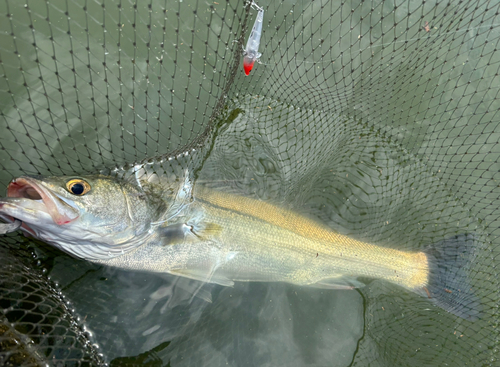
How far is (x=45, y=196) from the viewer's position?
300cm

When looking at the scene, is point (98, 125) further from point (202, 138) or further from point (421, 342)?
point (421, 342)

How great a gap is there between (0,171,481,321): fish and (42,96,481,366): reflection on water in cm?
21

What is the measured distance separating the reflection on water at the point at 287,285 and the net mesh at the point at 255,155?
0.02m

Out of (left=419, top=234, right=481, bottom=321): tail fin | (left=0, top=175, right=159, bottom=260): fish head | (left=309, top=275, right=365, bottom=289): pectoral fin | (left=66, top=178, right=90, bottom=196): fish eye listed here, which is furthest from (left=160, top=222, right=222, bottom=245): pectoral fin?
(left=419, top=234, right=481, bottom=321): tail fin

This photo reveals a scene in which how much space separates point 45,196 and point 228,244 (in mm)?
1976

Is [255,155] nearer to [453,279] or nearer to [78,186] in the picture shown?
[78,186]

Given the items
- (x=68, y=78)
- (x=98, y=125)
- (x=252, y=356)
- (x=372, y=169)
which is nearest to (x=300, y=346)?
(x=252, y=356)

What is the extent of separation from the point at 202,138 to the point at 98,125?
1.56 m

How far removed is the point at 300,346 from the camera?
4.27m

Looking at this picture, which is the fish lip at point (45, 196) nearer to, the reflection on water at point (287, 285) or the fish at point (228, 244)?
the fish at point (228, 244)

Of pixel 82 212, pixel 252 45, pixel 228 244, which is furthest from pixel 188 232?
pixel 252 45

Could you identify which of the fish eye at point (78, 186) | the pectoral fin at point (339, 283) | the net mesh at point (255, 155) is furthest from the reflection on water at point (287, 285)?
the fish eye at point (78, 186)

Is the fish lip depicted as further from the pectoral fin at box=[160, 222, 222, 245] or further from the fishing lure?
the fishing lure

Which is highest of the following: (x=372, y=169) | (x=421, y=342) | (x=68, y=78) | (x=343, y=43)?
(x=343, y=43)
